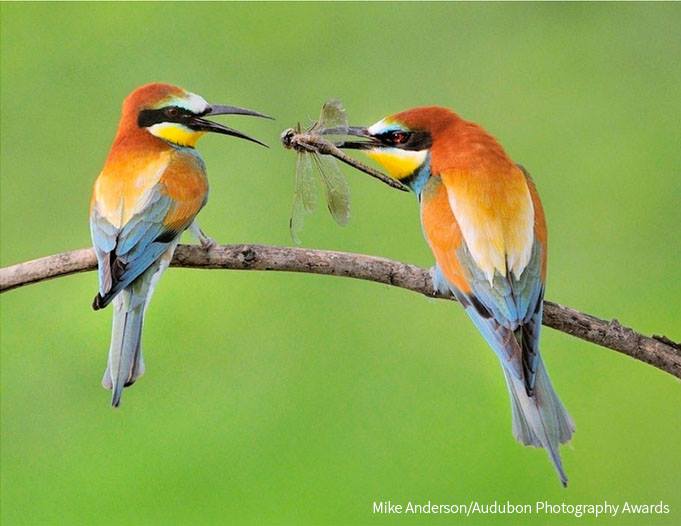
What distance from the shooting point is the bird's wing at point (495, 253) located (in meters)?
1.63

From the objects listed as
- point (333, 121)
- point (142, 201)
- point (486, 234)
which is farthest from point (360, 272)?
point (142, 201)

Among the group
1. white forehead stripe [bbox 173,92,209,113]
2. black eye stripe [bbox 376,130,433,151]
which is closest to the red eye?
black eye stripe [bbox 376,130,433,151]

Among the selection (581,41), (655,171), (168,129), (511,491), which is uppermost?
(581,41)

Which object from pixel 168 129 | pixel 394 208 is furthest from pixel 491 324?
pixel 394 208

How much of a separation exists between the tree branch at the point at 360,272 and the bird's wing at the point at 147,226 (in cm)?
5

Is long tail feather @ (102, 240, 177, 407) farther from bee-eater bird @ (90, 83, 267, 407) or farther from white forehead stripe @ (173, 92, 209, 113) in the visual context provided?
white forehead stripe @ (173, 92, 209, 113)

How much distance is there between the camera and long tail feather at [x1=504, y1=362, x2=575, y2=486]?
63.6 inches

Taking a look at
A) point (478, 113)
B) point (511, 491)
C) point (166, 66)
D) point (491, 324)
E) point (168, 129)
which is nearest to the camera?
point (491, 324)

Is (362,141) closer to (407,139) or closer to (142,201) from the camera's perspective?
(407,139)

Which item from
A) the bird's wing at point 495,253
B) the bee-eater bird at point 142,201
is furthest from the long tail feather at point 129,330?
the bird's wing at point 495,253

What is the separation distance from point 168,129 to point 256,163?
2.27ft

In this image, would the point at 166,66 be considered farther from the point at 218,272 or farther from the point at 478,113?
the point at 478,113

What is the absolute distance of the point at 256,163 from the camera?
2646mm

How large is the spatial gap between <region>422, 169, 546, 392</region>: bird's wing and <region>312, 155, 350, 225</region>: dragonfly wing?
17cm
